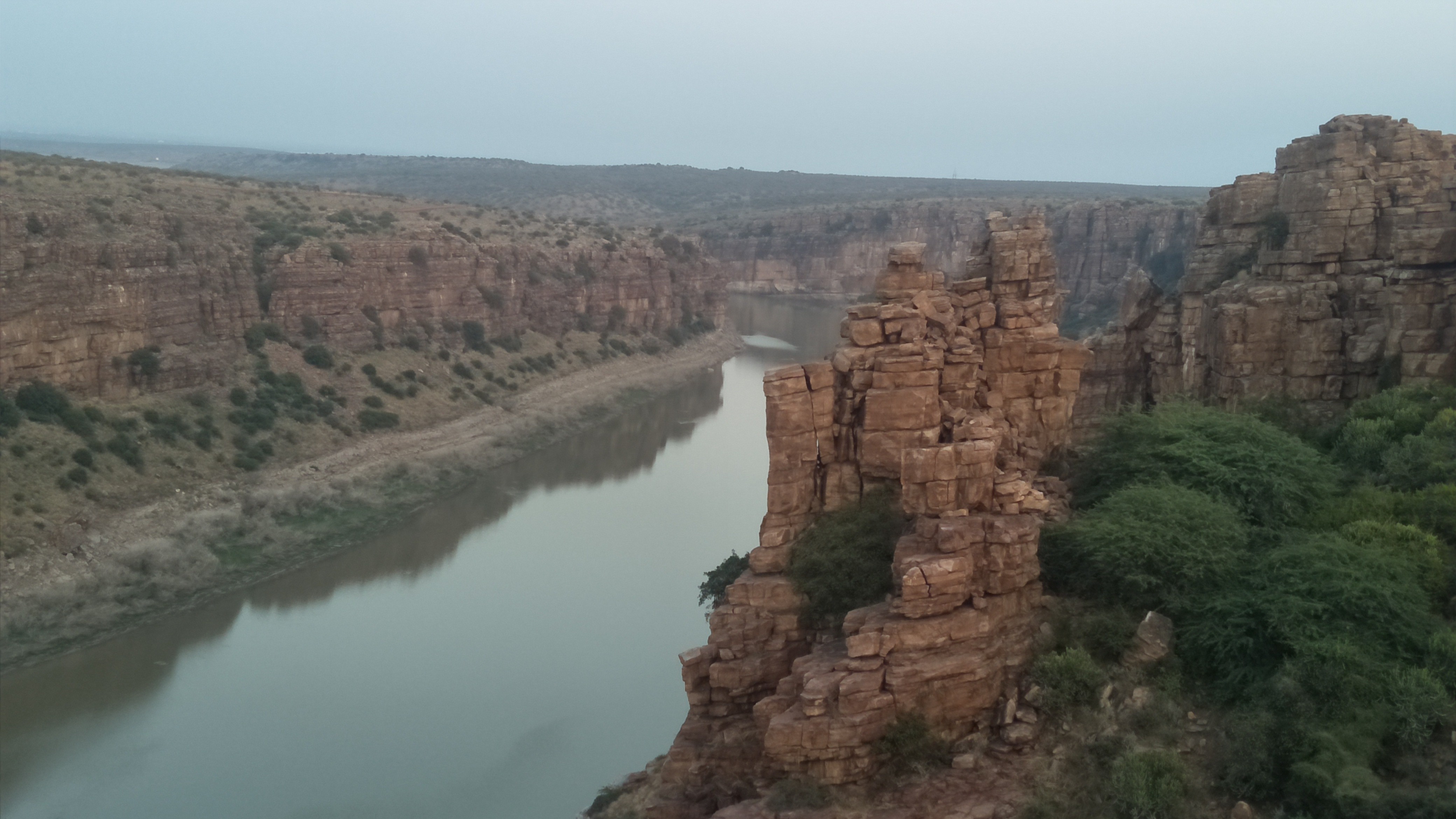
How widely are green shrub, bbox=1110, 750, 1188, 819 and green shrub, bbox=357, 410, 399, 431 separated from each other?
88.0ft

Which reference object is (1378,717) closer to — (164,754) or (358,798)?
(358,798)

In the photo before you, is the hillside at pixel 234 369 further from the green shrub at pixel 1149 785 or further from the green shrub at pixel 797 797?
the green shrub at pixel 1149 785

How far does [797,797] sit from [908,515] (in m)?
2.82

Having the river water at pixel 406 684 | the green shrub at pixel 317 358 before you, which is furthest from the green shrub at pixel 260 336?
the river water at pixel 406 684

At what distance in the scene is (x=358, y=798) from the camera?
1560cm

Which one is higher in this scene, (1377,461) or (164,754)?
(1377,461)

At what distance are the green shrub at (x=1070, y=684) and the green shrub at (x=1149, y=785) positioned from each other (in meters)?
0.79

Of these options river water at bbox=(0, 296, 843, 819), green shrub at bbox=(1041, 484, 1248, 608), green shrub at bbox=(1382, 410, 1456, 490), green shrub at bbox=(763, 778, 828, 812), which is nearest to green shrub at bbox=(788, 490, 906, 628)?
green shrub at bbox=(1041, 484, 1248, 608)

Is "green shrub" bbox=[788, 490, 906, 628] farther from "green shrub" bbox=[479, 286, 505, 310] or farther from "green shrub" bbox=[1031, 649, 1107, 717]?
"green shrub" bbox=[479, 286, 505, 310]

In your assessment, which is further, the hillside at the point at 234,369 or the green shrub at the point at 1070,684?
the hillside at the point at 234,369

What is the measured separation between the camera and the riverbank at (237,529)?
20672 millimetres

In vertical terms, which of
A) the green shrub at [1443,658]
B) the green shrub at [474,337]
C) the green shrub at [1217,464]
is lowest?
the green shrub at [474,337]

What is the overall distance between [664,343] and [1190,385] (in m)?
35.8

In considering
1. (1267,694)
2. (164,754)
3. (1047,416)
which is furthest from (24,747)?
(1267,694)
